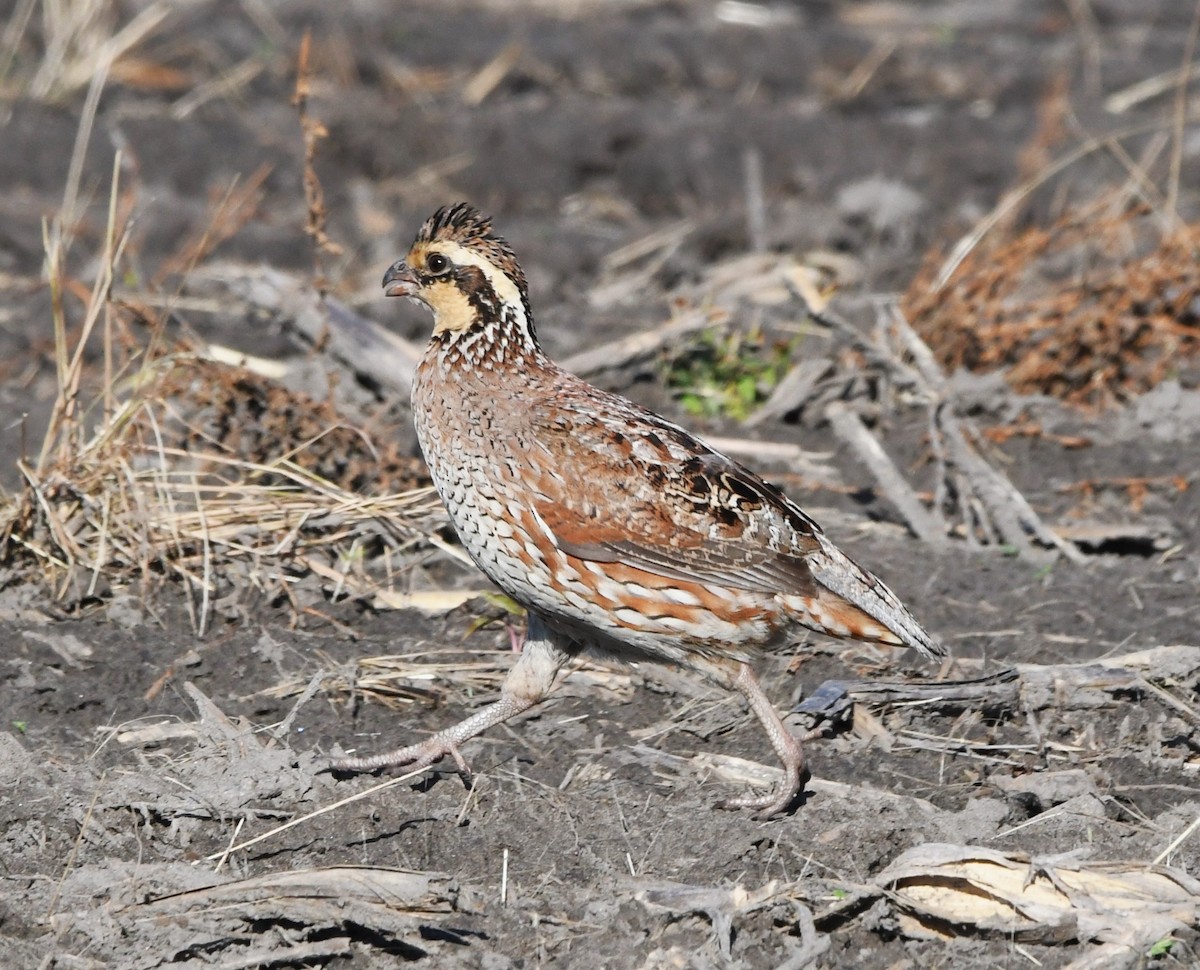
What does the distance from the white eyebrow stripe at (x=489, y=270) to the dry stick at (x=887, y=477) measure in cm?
243

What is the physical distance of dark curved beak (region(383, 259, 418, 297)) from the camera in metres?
5.53

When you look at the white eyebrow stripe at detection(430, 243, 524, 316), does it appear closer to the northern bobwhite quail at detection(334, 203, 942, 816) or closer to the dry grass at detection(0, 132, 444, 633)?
the northern bobwhite quail at detection(334, 203, 942, 816)

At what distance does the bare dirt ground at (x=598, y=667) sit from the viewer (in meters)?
4.50

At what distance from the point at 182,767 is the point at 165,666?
2.71 feet

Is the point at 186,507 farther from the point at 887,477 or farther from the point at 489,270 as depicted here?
the point at 887,477

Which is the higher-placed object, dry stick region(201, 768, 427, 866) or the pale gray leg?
the pale gray leg

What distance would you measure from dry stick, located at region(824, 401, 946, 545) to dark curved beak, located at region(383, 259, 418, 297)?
2606mm

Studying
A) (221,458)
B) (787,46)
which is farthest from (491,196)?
(221,458)

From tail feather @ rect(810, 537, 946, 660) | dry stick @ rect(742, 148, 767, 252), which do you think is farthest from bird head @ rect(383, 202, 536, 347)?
dry stick @ rect(742, 148, 767, 252)

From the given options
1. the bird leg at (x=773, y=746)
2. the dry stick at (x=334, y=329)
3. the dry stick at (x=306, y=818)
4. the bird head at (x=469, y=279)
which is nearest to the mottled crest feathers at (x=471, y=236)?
the bird head at (x=469, y=279)

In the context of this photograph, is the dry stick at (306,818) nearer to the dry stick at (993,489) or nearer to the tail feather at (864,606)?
the tail feather at (864,606)

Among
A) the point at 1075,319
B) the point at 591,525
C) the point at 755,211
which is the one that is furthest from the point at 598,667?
the point at 755,211

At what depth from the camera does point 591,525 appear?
5051 mm

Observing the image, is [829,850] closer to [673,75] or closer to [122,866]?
[122,866]
